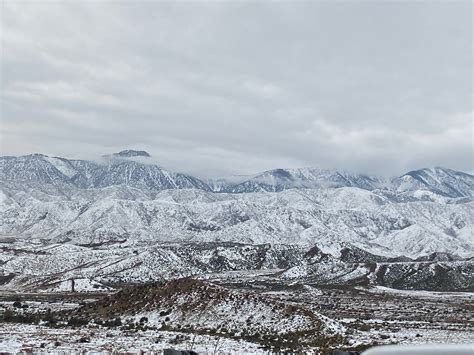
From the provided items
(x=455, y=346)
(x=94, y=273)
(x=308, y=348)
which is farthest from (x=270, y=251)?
(x=455, y=346)

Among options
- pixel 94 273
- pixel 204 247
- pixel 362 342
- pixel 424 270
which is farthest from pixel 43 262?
pixel 362 342

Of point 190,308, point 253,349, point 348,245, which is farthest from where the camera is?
point 348,245

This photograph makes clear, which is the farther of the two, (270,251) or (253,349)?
(270,251)

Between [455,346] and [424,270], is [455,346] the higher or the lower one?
the higher one

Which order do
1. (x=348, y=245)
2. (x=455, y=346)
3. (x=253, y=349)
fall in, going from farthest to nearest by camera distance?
(x=348, y=245) < (x=253, y=349) < (x=455, y=346)

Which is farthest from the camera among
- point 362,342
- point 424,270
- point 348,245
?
point 348,245

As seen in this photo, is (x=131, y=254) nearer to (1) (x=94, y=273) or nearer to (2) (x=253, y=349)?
(1) (x=94, y=273)

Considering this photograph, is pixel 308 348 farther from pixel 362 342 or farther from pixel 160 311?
pixel 160 311

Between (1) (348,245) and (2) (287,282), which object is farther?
(1) (348,245)

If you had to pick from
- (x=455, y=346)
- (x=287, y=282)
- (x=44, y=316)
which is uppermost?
(x=455, y=346)
